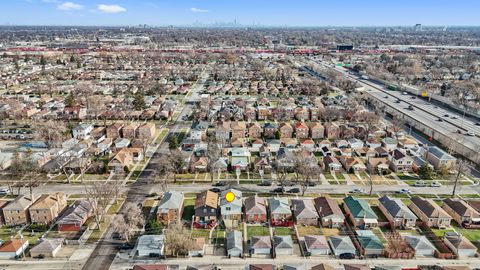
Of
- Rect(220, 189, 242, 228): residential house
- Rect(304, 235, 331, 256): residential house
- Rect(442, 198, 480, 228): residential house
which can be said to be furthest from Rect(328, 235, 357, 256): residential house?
Rect(442, 198, 480, 228): residential house

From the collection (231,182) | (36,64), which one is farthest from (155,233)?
(36,64)

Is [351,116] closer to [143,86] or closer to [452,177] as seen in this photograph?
[452,177]

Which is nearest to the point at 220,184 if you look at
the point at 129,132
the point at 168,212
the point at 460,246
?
the point at 168,212

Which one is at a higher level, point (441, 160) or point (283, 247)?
point (441, 160)

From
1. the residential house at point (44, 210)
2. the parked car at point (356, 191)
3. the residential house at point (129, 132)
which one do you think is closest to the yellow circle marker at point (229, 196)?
the parked car at point (356, 191)

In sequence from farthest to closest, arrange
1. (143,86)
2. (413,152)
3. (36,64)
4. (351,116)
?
(36,64) → (143,86) → (351,116) → (413,152)

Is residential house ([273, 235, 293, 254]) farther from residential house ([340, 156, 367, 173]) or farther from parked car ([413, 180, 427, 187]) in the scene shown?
parked car ([413, 180, 427, 187])

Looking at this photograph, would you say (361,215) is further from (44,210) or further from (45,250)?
(44,210)
